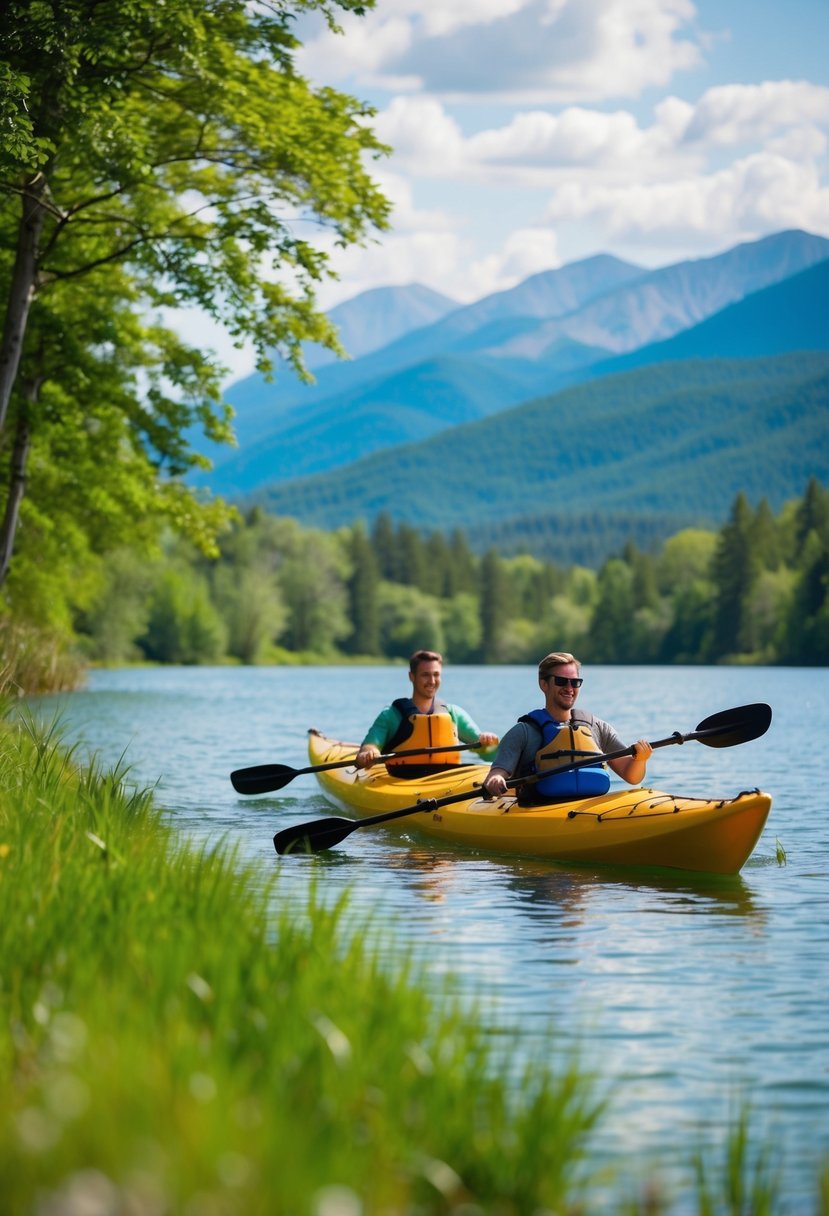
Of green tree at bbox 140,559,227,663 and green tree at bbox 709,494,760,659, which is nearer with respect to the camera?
green tree at bbox 140,559,227,663

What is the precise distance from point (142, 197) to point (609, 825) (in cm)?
1169

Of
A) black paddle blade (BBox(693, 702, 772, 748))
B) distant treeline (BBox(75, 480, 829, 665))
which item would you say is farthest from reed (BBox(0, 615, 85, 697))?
distant treeline (BBox(75, 480, 829, 665))

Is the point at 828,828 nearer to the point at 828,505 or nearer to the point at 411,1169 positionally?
the point at 411,1169

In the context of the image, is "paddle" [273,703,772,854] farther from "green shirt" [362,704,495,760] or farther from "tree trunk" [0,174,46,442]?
"tree trunk" [0,174,46,442]

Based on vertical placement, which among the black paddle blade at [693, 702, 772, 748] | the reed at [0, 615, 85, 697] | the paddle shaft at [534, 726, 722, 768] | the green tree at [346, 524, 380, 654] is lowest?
the paddle shaft at [534, 726, 722, 768]

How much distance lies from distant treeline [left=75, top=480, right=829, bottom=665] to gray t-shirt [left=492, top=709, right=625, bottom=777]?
53.7 meters

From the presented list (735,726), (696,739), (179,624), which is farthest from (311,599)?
(696,739)

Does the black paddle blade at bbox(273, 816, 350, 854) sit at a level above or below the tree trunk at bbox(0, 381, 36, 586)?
below

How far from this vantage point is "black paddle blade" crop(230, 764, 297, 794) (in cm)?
1408

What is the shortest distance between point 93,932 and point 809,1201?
264 centimetres

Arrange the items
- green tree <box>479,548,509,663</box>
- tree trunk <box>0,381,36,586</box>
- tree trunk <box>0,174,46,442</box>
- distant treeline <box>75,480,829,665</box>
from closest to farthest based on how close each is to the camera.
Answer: tree trunk <box>0,174,46,442</box> → tree trunk <box>0,381,36,586</box> → distant treeline <box>75,480,829,665</box> → green tree <box>479,548,509,663</box>

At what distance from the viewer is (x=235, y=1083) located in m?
3.72

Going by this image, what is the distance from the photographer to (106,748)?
23609 mm

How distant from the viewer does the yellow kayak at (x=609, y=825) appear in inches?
416
